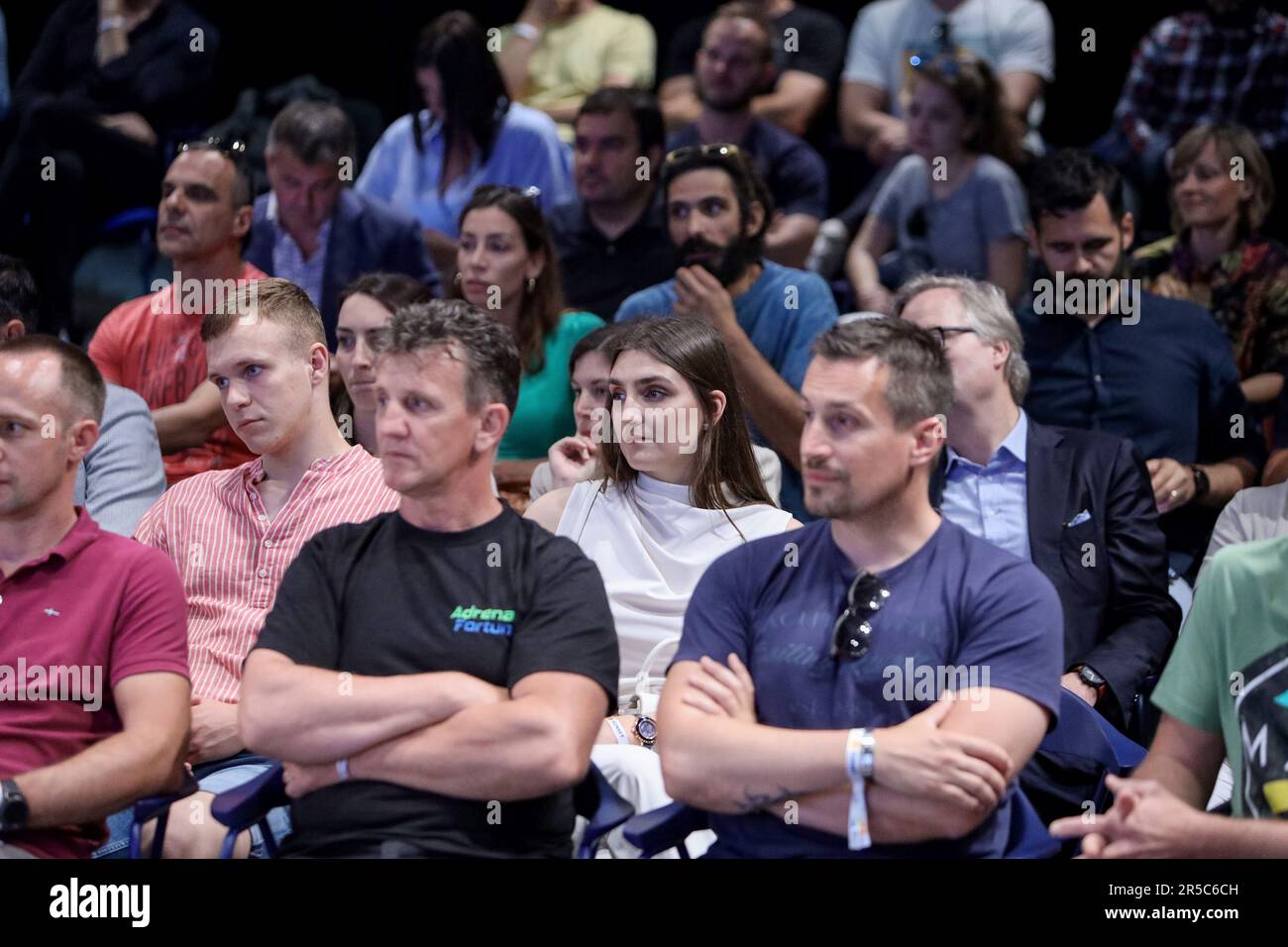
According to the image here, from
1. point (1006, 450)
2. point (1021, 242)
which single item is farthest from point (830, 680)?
point (1021, 242)

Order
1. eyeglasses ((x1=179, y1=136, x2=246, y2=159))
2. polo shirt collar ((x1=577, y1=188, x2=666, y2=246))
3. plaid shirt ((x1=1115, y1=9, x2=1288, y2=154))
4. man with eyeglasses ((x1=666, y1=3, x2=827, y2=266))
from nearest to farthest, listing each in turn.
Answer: eyeglasses ((x1=179, y1=136, x2=246, y2=159)), polo shirt collar ((x1=577, y1=188, x2=666, y2=246)), man with eyeglasses ((x1=666, y1=3, x2=827, y2=266)), plaid shirt ((x1=1115, y1=9, x2=1288, y2=154))

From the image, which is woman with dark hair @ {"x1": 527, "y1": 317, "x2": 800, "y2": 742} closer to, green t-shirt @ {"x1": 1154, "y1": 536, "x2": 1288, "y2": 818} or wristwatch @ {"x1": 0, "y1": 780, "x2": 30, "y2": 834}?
green t-shirt @ {"x1": 1154, "y1": 536, "x2": 1288, "y2": 818}

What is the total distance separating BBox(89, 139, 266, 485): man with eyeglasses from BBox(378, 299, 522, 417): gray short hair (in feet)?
4.67

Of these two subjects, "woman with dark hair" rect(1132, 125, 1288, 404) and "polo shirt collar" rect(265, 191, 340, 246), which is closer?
"woman with dark hair" rect(1132, 125, 1288, 404)

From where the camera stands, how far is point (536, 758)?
2.40 metres

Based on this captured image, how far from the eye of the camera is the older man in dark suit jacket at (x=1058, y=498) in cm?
343

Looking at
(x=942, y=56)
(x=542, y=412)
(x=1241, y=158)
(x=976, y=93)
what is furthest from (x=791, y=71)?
(x=542, y=412)

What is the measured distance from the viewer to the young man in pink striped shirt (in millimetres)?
3062

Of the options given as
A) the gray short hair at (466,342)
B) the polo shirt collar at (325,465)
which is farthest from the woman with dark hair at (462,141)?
the gray short hair at (466,342)

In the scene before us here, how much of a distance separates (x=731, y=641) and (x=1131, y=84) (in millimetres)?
3904

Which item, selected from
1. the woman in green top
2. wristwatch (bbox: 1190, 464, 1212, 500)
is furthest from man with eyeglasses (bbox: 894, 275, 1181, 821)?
the woman in green top

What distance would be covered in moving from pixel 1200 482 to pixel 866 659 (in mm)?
1838

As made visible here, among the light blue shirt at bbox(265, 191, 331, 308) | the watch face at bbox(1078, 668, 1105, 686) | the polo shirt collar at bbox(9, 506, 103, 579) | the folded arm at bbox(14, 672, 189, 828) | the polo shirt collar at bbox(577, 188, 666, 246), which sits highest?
the polo shirt collar at bbox(577, 188, 666, 246)

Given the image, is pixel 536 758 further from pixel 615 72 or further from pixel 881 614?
pixel 615 72
